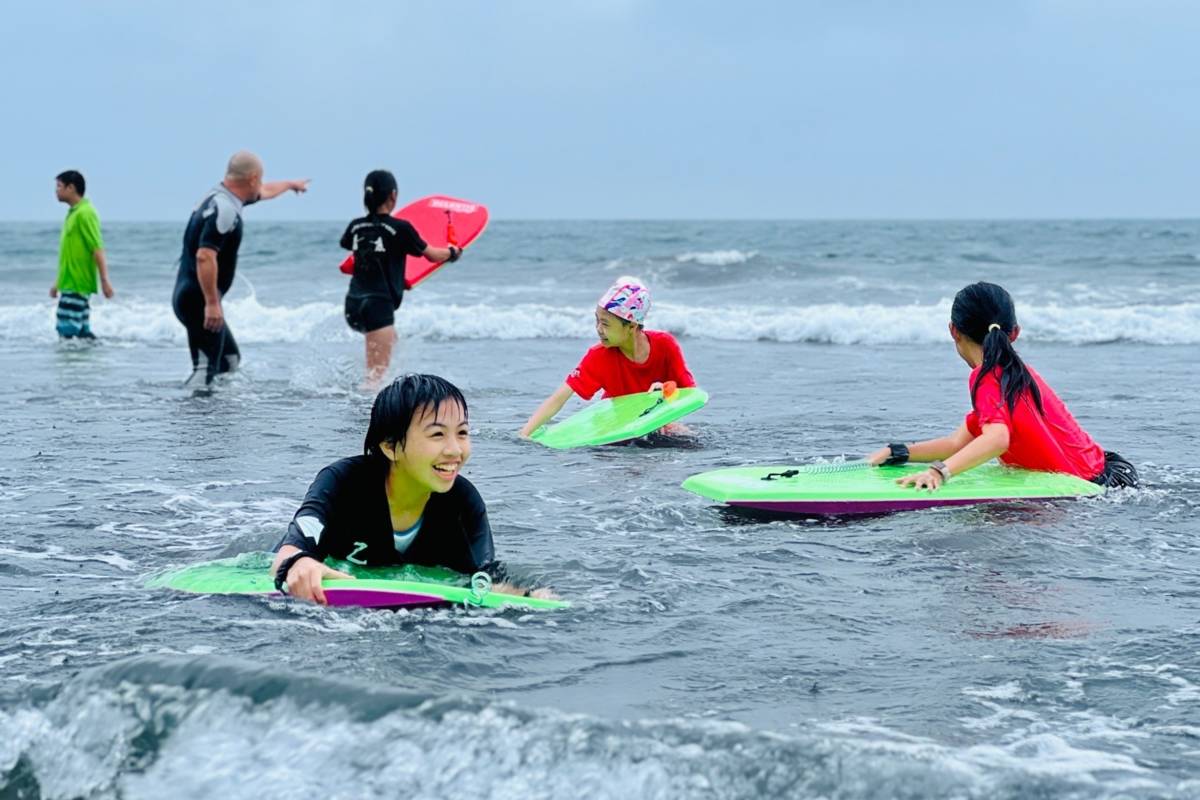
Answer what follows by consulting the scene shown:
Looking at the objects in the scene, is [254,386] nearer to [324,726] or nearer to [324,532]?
[324,532]

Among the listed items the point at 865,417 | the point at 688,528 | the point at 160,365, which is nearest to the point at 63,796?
the point at 688,528

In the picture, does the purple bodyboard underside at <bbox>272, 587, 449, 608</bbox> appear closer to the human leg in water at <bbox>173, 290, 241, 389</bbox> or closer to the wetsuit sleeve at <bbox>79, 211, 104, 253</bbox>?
the human leg in water at <bbox>173, 290, 241, 389</bbox>

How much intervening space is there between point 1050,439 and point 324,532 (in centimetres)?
371

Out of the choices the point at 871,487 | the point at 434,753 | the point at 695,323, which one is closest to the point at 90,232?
the point at 695,323

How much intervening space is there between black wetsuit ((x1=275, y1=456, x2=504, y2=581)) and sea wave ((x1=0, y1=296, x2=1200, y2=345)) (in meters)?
Answer: 13.6

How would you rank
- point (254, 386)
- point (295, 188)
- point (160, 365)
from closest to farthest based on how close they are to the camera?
point (295, 188), point (254, 386), point (160, 365)

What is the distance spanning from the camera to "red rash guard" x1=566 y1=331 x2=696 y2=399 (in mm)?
9211

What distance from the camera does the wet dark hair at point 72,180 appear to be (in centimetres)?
1434

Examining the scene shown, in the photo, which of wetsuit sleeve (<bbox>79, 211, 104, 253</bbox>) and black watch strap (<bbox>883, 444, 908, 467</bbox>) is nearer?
black watch strap (<bbox>883, 444, 908, 467</bbox>)

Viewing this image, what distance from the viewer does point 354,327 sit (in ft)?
36.9

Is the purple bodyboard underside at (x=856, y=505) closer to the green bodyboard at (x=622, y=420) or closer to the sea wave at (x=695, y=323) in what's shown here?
the green bodyboard at (x=622, y=420)

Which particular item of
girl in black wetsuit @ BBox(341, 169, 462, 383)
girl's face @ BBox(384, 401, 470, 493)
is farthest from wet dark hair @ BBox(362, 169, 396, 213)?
girl's face @ BBox(384, 401, 470, 493)

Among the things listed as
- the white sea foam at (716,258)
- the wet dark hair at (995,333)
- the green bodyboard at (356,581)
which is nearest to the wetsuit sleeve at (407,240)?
the wet dark hair at (995,333)

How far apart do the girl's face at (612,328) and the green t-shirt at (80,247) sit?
743cm
